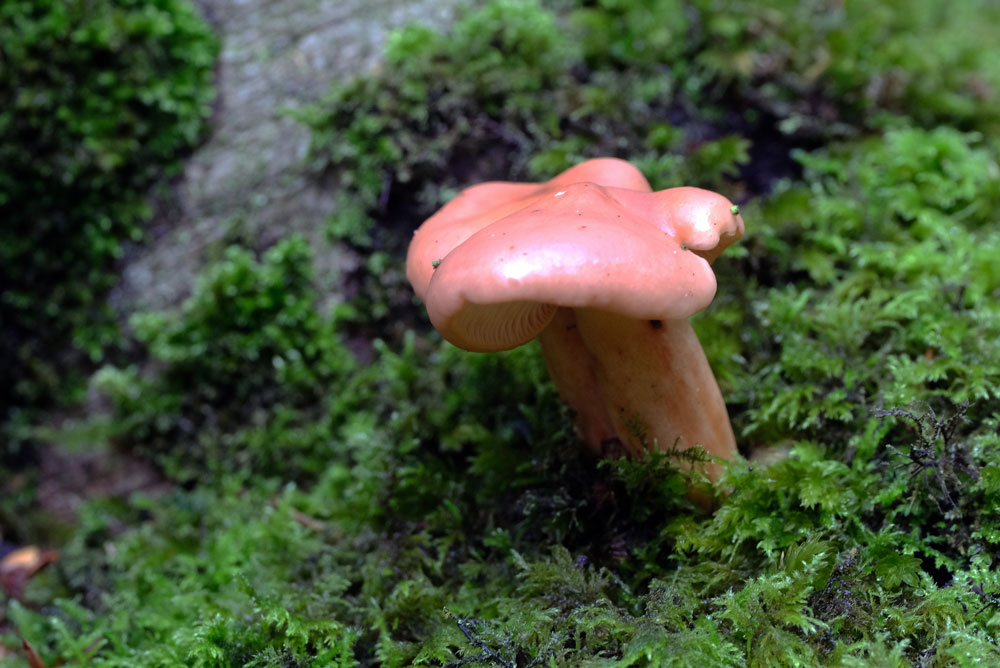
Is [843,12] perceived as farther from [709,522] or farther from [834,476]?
[709,522]

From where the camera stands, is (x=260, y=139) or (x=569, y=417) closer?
(x=569, y=417)

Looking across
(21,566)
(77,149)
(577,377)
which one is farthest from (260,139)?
(21,566)

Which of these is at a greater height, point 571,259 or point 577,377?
point 571,259

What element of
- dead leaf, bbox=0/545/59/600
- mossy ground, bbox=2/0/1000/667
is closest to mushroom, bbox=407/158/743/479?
mossy ground, bbox=2/0/1000/667

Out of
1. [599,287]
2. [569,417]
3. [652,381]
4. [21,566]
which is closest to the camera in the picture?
[599,287]

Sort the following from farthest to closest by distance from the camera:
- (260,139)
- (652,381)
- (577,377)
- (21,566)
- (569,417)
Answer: (260,139)
(21,566)
(569,417)
(577,377)
(652,381)

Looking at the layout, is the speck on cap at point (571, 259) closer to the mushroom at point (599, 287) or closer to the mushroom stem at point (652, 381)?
the mushroom at point (599, 287)

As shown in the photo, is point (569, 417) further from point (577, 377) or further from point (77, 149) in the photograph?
point (77, 149)
